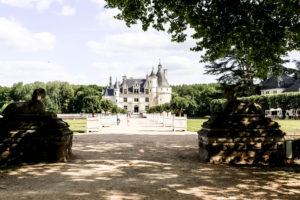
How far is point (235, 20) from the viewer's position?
317 inches

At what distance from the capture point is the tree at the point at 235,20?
24.0ft

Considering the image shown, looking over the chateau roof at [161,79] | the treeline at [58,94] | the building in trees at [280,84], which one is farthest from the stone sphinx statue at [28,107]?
the chateau roof at [161,79]

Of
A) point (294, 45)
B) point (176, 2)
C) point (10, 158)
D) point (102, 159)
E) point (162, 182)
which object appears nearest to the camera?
point (162, 182)

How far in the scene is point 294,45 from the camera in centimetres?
856

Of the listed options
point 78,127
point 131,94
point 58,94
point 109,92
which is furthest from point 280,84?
point 58,94

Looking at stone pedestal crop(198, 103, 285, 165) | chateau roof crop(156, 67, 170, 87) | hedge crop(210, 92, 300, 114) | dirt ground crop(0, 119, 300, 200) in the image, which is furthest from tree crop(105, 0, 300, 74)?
chateau roof crop(156, 67, 170, 87)

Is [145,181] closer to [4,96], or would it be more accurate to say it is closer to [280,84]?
[280,84]

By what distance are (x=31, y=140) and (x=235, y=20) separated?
23.8 feet

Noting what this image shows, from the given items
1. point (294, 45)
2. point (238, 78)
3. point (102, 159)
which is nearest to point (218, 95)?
point (238, 78)

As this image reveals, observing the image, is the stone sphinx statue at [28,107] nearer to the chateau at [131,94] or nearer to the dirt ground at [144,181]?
the dirt ground at [144,181]

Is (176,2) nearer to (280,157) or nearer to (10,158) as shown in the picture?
(280,157)

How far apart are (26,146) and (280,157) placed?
22.4ft

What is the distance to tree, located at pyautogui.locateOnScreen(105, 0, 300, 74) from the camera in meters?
7.31

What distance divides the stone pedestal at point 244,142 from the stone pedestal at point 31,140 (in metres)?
4.06
